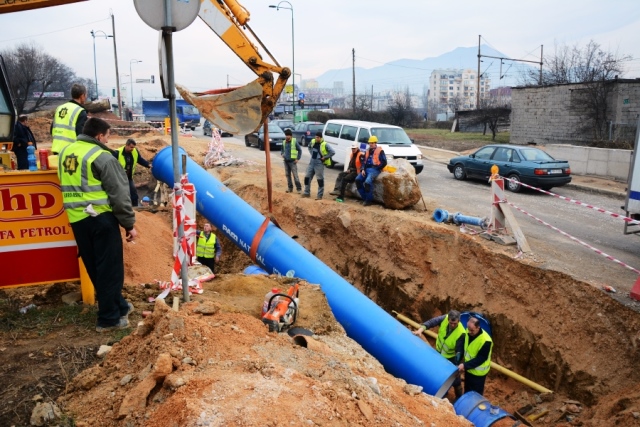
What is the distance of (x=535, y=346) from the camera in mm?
7676

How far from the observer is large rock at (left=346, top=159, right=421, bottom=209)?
1098 cm

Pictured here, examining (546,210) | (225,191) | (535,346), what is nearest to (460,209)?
(546,210)

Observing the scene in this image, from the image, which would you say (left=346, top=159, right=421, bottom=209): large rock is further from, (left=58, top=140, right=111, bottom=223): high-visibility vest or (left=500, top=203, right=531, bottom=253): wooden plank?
(left=58, top=140, right=111, bottom=223): high-visibility vest

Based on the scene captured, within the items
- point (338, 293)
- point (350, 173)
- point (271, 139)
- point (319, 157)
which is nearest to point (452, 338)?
point (338, 293)

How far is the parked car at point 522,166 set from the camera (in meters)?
13.7

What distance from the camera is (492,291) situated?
8.46 m

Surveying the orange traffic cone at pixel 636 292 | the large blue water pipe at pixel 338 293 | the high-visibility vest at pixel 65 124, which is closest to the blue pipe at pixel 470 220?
the orange traffic cone at pixel 636 292

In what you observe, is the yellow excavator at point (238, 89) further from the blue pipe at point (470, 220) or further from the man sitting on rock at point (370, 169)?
the blue pipe at point (470, 220)

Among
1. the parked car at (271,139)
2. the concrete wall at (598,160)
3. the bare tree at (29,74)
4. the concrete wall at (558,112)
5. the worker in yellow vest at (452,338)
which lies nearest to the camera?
the worker in yellow vest at (452,338)

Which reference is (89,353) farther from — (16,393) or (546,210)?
(546,210)

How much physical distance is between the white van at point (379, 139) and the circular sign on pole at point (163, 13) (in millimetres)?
11234

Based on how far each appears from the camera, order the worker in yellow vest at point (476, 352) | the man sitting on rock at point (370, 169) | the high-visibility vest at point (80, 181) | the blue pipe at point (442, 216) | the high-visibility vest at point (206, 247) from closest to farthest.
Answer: the high-visibility vest at point (80, 181), the worker in yellow vest at point (476, 352), the high-visibility vest at point (206, 247), the blue pipe at point (442, 216), the man sitting on rock at point (370, 169)

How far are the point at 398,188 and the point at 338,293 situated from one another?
213 inches

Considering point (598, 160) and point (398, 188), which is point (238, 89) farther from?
point (598, 160)
